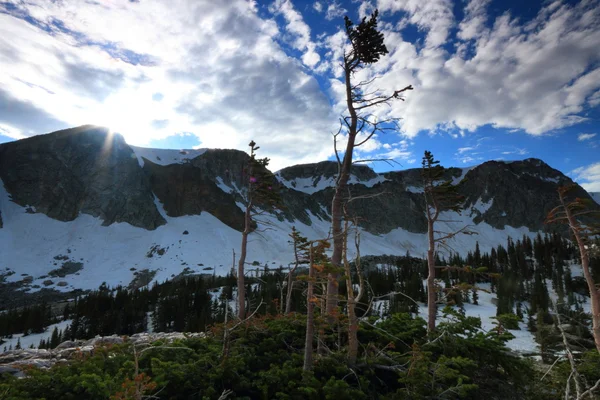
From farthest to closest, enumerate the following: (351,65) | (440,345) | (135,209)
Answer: (135,209) → (351,65) → (440,345)

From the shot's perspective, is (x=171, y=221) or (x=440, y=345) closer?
(x=440, y=345)

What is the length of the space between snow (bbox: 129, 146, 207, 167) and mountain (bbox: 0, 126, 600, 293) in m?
0.37

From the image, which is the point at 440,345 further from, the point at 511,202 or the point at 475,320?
the point at 511,202

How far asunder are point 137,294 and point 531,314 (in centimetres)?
5002

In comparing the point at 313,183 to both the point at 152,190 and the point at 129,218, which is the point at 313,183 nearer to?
the point at 152,190

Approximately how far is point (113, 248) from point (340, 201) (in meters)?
77.0

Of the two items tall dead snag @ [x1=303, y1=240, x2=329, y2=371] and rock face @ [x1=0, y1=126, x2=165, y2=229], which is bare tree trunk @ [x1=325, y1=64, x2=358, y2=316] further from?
rock face @ [x1=0, y1=126, x2=165, y2=229]

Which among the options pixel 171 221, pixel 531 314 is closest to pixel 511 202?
pixel 531 314

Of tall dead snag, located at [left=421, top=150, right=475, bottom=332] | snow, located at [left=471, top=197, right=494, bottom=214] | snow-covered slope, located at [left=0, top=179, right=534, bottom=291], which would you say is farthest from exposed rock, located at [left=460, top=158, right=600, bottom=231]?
tall dead snag, located at [left=421, top=150, right=475, bottom=332]

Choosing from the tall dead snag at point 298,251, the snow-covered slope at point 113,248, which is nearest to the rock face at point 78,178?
the snow-covered slope at point 113,248

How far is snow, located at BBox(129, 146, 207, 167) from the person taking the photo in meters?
104

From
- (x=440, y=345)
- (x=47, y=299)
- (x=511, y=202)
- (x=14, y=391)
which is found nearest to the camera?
(x=14, y=391)

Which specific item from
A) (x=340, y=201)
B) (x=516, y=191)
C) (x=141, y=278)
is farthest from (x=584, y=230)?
(x=516, y=191)

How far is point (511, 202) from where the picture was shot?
143 m
